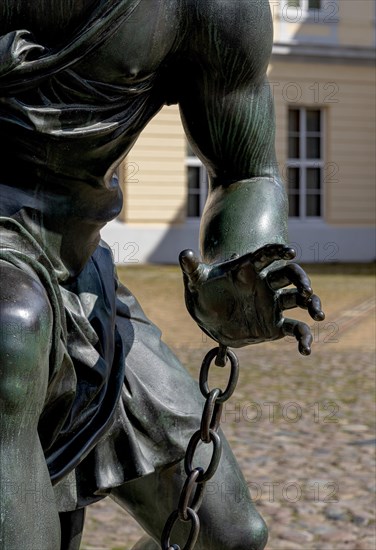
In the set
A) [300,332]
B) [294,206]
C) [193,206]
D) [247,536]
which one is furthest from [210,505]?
[294,206]

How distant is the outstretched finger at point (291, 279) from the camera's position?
1.74 m

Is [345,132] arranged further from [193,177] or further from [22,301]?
[22,301]

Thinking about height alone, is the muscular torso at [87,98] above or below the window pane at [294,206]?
above

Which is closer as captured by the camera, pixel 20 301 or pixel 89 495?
pixel 20 301

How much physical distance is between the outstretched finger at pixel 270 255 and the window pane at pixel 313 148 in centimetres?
2236

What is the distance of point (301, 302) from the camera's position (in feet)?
5.80

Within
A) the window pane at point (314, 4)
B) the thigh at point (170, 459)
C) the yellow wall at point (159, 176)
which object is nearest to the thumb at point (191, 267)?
the thigh at point (170, 459)

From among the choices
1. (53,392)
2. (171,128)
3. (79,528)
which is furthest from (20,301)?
(171,128)

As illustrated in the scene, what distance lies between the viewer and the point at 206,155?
7.22 feet

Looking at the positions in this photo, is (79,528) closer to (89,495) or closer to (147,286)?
(89,495)

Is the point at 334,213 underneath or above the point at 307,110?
underneath

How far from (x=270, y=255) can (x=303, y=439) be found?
4.74m

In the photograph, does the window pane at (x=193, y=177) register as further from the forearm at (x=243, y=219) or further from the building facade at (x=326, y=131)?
the forearm at (x=243, y=219)

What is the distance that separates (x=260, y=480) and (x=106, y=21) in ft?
12.8
